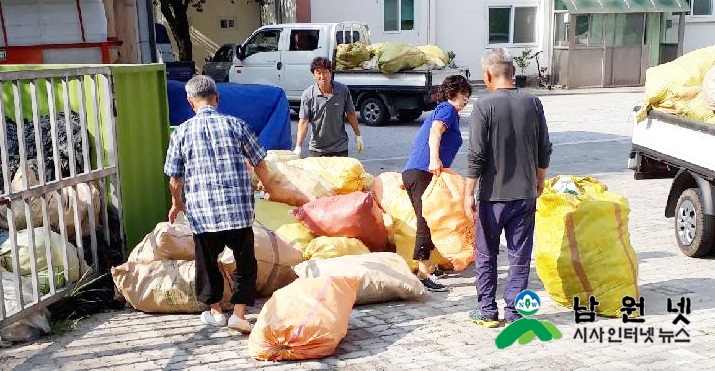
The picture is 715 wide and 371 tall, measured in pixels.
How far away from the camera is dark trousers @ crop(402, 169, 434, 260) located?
5.65 metres

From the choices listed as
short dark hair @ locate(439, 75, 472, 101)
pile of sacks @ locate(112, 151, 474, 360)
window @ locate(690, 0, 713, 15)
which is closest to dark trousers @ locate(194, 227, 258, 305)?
pile of sacks @ locate(112, 151, 474, 360)

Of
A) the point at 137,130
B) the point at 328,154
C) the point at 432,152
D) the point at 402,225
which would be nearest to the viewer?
the point at 432,152

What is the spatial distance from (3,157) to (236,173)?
1319 mm

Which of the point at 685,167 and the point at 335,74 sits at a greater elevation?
→ the point at 335,74

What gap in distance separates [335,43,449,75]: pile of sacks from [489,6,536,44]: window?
9470 mm

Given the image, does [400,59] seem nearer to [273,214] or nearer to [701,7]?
[273,214]

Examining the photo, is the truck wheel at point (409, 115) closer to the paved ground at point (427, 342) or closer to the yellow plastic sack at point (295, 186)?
the yellow plastic sack at point (295, 186)

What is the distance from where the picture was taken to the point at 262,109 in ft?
30.1

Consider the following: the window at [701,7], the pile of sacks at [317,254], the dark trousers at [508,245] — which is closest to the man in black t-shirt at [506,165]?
the dark trousers at [508,245]

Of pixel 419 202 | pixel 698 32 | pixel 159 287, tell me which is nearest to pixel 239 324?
pixel 159 287

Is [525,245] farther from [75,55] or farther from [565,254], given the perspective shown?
[75,55]

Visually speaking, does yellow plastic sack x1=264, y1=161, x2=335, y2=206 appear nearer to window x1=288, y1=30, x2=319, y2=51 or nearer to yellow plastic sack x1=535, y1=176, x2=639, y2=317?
yellow plastic sack x1=535, y1=176, x2=639, y2=317

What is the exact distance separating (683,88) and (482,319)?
3088mm

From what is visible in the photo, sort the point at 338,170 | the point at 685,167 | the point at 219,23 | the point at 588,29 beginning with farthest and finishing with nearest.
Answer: the point at 219,23 < the point at 588,29 < the point at 338,170 < the point at 685,167
